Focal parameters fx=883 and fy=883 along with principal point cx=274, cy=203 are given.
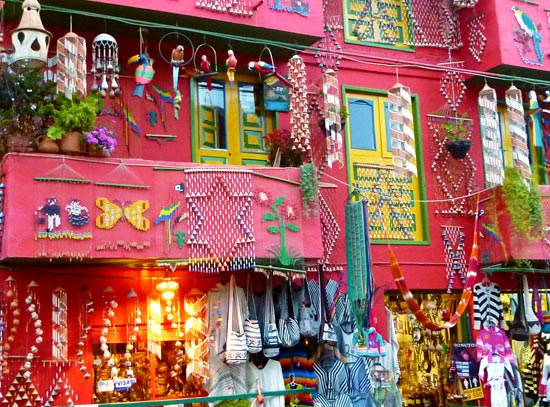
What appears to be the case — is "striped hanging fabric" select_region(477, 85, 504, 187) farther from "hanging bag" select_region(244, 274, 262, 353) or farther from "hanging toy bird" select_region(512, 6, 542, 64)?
"hanging bag" select_region(244, 274, 262, 353)

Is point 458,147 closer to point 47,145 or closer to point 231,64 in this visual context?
point 231,64

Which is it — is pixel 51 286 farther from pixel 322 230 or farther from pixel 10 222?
pixel 322 230

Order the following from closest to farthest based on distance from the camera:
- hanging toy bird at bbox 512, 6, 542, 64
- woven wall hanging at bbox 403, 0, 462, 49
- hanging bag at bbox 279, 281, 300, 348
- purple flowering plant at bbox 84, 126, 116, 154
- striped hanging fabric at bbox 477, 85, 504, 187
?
1. purple flowering plant at bbox 84, 126, 116, 154
2. hanging bag at bbox 279, 281, 300, 348
3. striped hanging fabric at bbox 477, 85, 504, 187
4. hanging toy bird at bbox 512, 6, 542, 64
5. woven wall hanging at bbox 403, 0, 462, 49

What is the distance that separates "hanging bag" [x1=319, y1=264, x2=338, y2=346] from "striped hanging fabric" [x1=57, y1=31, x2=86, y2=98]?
15.6 feet

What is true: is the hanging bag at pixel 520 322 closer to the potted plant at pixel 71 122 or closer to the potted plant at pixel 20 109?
the potted plant at pixel 71 122

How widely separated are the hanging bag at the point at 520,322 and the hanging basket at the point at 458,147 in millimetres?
2449

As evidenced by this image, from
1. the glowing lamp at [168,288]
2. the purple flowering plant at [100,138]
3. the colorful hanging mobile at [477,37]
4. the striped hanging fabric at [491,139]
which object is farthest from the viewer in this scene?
the colorful hanging mobile at [477,37]

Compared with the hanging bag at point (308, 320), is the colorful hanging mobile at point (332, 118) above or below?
above

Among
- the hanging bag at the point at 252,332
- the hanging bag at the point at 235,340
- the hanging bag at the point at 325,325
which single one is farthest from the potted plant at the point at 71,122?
the hanging bag at the point at 325,325

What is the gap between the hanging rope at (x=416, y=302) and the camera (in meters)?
13.8

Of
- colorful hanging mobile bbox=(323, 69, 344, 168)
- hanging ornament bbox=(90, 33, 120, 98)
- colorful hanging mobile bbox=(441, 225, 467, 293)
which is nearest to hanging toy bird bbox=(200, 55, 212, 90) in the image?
hanging ornament bbox=(90, 33, 120, 98)

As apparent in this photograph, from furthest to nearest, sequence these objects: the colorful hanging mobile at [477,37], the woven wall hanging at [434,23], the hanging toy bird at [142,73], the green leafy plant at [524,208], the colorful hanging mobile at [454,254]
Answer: the woven wall hanging at [434,23], the colorful hanging mobile at [477,37], the colorful hanging mobile at [454,254], the green leafy plant at [524,208], the hanging toy bird at [142,73]

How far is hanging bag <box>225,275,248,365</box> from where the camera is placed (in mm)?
12414

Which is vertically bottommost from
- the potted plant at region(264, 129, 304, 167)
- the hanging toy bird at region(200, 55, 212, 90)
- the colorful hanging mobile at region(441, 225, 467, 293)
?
the colorful hanging mobile at region(441, 225, 467, 293)
